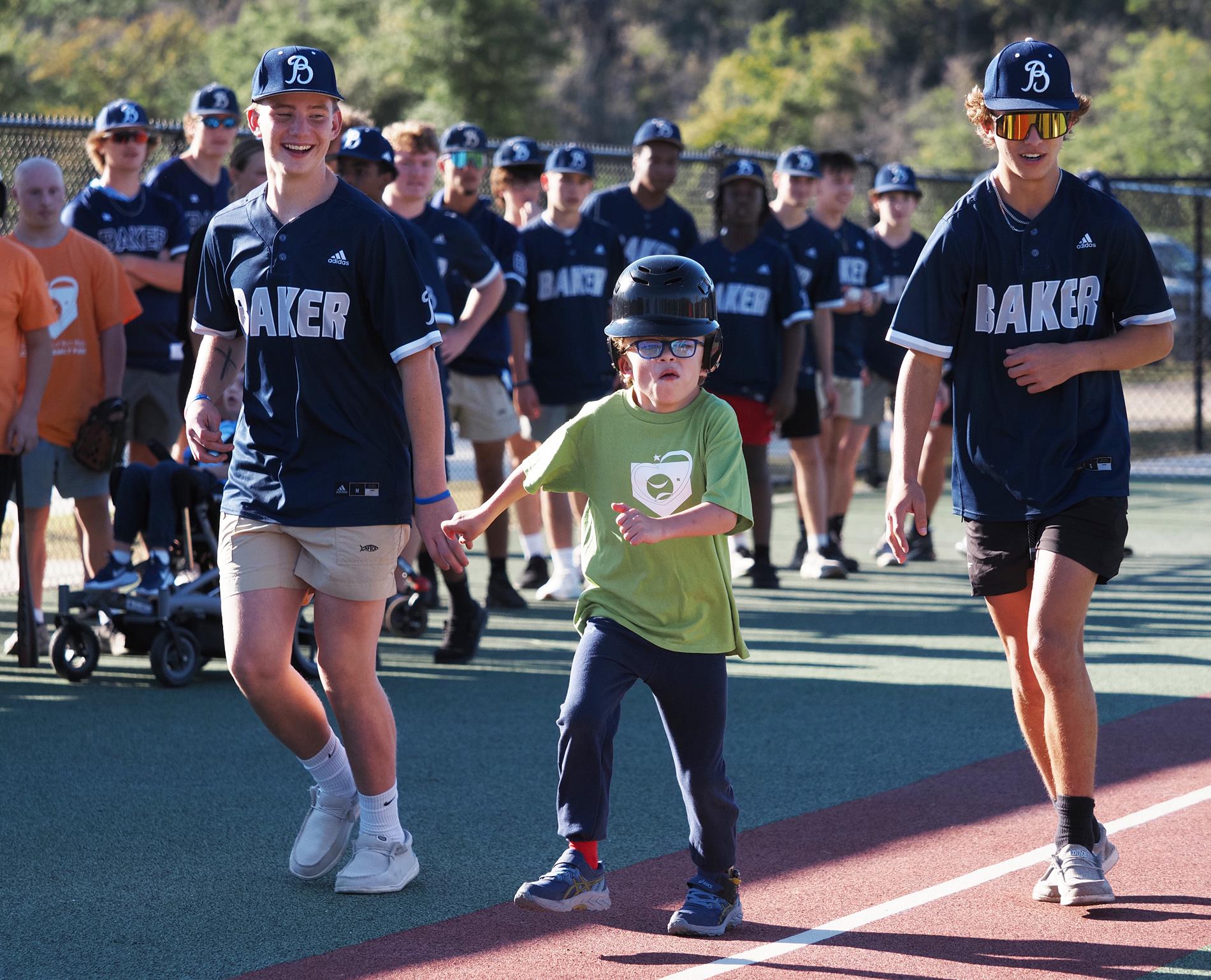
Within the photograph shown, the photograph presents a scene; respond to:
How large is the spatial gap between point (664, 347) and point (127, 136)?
5.13 meters

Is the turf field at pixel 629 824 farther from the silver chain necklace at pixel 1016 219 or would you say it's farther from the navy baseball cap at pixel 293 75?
the navy baseball cap at pixel 293 75

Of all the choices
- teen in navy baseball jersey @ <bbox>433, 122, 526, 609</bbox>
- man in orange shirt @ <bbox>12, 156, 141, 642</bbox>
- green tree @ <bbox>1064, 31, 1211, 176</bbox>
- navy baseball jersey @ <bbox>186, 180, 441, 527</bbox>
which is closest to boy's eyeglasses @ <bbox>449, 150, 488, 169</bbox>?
teen in navy baseball jersey @ <bbox>433, 122, 526, 609</bbox>

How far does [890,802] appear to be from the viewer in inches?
212

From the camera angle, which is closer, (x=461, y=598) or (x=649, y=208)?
(x=461, y=598)

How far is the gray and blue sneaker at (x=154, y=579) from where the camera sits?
280 inches

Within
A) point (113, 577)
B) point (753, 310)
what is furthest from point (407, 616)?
point (753, 310)

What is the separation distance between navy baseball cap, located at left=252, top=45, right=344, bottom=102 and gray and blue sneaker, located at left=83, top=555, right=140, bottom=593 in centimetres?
341

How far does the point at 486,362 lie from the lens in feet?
29.1

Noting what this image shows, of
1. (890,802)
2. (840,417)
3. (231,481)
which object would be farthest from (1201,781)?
(840,417)

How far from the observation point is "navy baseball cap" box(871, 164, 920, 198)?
10.6 metres

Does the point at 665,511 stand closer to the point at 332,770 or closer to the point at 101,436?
the point at 332,770

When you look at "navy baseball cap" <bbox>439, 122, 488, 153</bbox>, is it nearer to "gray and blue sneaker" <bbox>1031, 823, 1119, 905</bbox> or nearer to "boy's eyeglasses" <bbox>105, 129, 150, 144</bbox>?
Answer: "boy's eyeglasses" <bbox>105, 129, 150, 144</bbox>

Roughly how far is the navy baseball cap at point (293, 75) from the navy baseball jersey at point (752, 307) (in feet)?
16.9

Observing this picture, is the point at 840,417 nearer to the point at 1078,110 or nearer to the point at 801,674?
the point at 801,674
